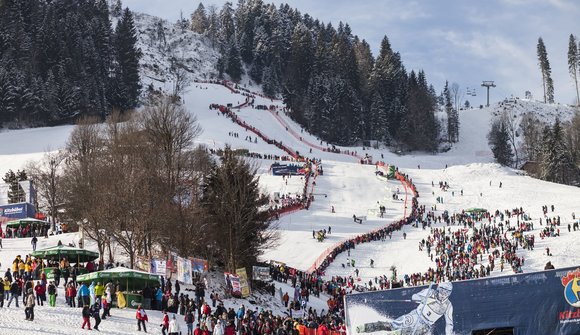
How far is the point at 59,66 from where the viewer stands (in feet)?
301

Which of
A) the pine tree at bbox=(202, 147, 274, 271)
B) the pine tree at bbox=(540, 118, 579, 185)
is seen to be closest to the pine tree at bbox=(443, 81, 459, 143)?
the pine tree at bbox=(540, 118, 579, 185)

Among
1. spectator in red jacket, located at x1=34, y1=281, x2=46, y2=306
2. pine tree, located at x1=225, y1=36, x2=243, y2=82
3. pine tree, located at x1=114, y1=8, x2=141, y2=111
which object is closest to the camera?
spectator in red jacket, located at x1=34, y1=281, x2=46, y2=306

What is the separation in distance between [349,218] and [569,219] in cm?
1595

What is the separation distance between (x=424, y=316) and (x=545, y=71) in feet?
387

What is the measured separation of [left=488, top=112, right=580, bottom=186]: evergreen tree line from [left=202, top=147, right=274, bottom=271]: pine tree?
165 ft

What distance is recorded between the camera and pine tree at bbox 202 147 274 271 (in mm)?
33812

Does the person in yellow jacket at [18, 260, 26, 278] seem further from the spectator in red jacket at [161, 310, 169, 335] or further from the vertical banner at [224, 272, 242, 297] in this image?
the vertical banner at [224, 272, 242, 297]

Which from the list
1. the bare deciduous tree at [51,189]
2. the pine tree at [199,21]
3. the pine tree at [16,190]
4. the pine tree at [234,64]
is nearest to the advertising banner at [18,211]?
the bare deciduous tree at [51,189]

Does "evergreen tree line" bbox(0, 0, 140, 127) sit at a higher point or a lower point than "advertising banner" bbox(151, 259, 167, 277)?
higher

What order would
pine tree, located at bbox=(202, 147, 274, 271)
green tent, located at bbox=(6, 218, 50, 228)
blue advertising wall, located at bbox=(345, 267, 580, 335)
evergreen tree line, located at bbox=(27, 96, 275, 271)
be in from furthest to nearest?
1. green tent, located at bbox=(6, 218, 50, 228)
2. evergreen tree line, located at bbox=(27, 96, 275, 271)
3. pine tree, located at bbox=(202, 147, 274, 271)
4. blue advertising wall, located at bbox=(345, 267, 580, 335)

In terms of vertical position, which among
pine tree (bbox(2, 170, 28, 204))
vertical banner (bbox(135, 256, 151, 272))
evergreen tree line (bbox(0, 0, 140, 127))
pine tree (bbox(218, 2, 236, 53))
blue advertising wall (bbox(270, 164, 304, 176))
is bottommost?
vertical banner (bbox(135, 256, 151, 272))

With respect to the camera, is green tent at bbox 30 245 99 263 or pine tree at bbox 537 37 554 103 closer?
green tent at bbox 30 245 99 263

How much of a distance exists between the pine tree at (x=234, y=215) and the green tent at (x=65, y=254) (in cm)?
560

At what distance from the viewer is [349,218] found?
57.0 meters
